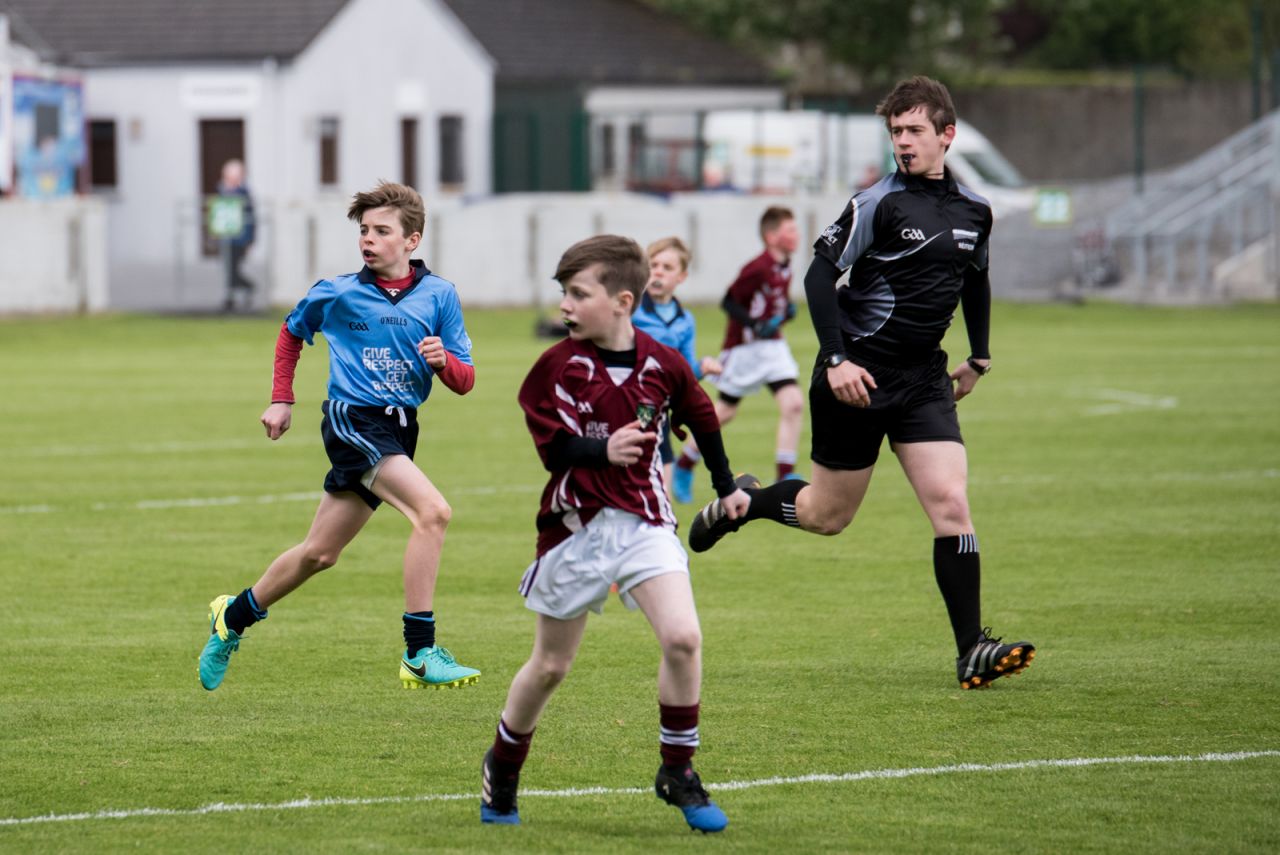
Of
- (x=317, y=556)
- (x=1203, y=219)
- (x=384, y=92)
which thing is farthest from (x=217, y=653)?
(x=384, y=92)

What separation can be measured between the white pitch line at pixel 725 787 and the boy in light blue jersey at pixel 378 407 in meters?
1.51

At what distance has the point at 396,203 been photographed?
8.22 metres

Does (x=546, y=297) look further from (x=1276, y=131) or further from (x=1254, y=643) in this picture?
(x=1254, y=643)

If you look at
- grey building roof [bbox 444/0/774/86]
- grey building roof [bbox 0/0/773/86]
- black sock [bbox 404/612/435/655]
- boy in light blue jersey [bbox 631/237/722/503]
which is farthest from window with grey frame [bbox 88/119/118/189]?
black sock [bbox 404/612/435/655]

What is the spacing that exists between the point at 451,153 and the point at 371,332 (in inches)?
1460

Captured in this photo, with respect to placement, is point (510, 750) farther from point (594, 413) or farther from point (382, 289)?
point (382, 289)

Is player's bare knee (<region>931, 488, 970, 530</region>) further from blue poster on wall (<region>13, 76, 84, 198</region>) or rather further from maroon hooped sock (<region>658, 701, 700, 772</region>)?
blue poster on wall (<region>13, 76, 84, 198</region>)

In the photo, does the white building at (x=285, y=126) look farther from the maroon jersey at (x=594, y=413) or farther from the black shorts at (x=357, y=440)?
the maroon jersey at (x=594, y=413)

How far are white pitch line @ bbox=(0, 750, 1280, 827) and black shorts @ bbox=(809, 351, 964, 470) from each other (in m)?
1.76

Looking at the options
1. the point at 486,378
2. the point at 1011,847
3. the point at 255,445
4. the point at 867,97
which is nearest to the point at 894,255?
the point at 1011,847

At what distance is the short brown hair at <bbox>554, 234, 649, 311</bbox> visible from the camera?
6.18 m

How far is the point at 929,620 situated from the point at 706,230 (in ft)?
96.3

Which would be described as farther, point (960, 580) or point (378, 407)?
point (960, 580)

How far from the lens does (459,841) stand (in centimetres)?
619
